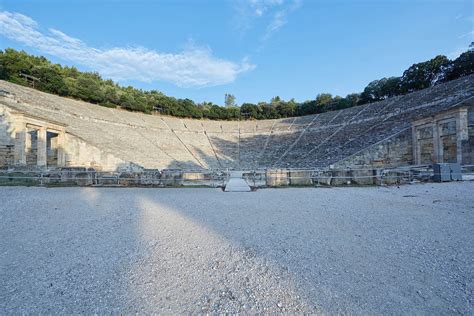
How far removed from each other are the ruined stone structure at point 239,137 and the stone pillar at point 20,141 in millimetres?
41

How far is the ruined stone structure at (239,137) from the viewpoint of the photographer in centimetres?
1280

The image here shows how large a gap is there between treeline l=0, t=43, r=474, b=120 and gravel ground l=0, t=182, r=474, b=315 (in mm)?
30277

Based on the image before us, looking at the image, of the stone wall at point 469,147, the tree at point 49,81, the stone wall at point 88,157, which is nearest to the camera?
the stone wall at point 469,147

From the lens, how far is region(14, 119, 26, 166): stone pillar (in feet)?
38.7

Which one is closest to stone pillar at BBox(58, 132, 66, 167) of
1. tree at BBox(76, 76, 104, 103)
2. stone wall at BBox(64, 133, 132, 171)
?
stone wall at BBox(64, 133, 132, 171)

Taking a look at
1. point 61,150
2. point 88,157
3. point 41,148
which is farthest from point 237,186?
point 61,150

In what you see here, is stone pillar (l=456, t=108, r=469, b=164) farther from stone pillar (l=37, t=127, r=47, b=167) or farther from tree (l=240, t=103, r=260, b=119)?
tree (l=240, t=103, r=260, b=119)

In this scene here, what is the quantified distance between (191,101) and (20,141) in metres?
30.7

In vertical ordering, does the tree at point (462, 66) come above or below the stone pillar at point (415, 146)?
above

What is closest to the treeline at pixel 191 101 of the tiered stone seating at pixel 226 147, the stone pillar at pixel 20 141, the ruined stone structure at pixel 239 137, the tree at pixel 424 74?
the tree at pixel 424 74

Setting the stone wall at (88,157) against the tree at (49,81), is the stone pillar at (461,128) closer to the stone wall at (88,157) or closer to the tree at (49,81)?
the stone wall at (88,157)

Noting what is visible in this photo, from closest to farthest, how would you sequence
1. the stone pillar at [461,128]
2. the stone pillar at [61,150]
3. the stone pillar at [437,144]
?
the stone pillar at [461,128] → the stone pillar at [437,144] → the stone pillar at [61,150]

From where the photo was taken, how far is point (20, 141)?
11914mm

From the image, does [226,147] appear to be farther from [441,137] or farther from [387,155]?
[441,137]
